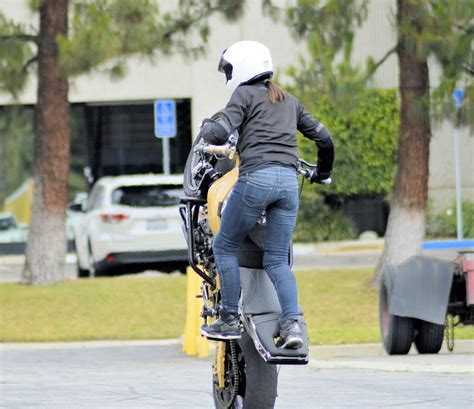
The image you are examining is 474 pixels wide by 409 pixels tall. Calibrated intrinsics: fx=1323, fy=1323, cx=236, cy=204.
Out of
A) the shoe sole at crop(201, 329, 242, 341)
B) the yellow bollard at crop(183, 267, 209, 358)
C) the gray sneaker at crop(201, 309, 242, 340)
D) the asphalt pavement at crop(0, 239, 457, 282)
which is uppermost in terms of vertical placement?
the gray sneaker at crop(201, 309, 242, 340)

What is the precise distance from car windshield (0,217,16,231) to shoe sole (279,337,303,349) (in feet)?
75.4

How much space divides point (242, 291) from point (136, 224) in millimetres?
13203

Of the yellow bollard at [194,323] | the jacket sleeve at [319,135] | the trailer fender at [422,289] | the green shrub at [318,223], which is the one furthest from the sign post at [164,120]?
the jacket sleeve at [319,135]

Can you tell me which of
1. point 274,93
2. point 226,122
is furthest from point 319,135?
point 226,122

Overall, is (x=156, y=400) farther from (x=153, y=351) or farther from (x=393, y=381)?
(x=153, y=351)

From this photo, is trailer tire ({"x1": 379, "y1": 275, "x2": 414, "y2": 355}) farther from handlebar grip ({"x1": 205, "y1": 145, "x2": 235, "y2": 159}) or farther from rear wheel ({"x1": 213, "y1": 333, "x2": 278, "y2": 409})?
handlebar grip ({"x1": 205, "y1": 145, "x2": 235, "y2": 159})

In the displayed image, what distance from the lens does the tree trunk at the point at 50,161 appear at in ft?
58.4

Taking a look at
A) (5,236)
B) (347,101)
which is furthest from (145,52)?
(5,236)

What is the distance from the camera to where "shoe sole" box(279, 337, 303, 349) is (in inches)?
248

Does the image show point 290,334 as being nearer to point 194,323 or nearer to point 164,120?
point 194,323

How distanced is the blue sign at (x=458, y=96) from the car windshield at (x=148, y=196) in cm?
524


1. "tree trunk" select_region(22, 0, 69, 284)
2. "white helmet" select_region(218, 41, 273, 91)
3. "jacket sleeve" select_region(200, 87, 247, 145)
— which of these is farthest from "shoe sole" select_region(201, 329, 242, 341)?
"tree trunk" select_region(22, 0, 69, 284)

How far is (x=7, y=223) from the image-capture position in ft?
94.5

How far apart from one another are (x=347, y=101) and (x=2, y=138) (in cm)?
1475
